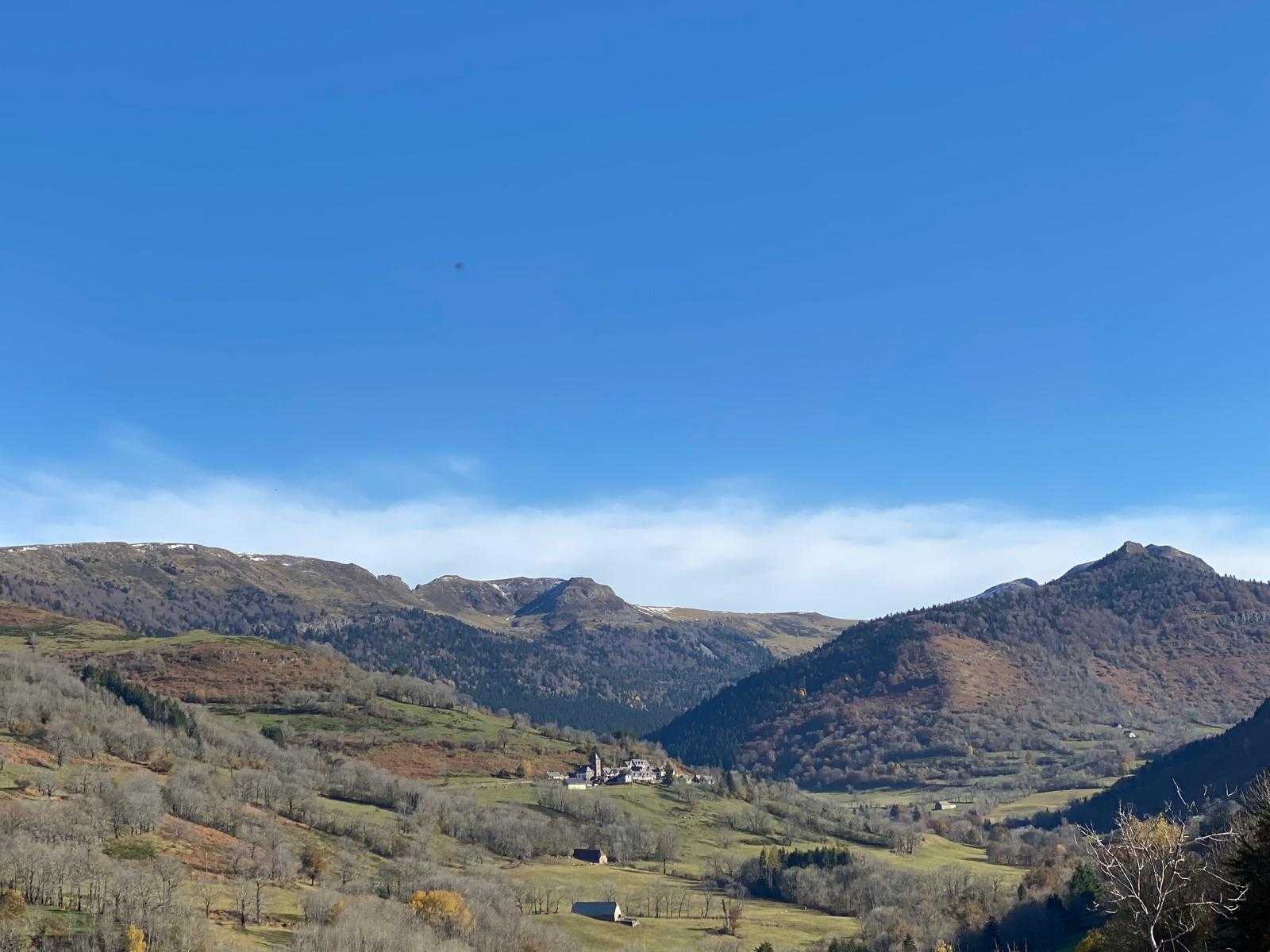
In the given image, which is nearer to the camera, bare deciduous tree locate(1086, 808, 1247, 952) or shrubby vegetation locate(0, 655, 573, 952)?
bare deciduous tree locate(1086, 808, 1247, 952)

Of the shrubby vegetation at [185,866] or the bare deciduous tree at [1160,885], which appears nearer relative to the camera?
the bare deciduous tree at [1160,885]

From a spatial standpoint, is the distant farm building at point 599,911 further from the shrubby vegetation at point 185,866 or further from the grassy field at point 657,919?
the shrubby vegetation at point 185,866

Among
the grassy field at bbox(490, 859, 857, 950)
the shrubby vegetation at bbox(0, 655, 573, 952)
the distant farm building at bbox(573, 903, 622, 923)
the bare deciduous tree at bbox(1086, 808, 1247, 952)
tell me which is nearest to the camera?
the bare deciduous tree at bbox(1086, 808, 1247, 952)

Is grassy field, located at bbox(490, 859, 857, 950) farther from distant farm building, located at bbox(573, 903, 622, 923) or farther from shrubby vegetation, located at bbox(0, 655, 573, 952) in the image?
shrubby vegetation, located at bbox(0, 655, 573, 952)

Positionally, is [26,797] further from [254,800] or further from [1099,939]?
[1099,939]

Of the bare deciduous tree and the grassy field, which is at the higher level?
the bare deciduous tree

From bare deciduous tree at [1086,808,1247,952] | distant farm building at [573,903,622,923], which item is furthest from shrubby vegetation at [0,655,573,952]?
bare deciduous tree at [1086,808,1247,952]

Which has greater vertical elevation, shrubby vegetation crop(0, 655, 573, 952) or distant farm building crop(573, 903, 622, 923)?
shrubby vegetation crop(0, 655, 573, 952)

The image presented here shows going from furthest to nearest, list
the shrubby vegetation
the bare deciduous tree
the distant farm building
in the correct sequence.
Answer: the distant farm building < the shrubby vegetation < the bare deciduous tree

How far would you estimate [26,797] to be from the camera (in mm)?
136875

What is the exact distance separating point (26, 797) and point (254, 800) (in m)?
44.7

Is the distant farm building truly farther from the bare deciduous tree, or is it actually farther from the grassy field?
the bare deciduous tree

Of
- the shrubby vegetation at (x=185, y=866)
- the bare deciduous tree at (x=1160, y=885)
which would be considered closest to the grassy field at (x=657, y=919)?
the shrubby vegetation at (x=185, y=866)

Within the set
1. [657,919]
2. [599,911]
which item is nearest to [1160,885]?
[599,911]
